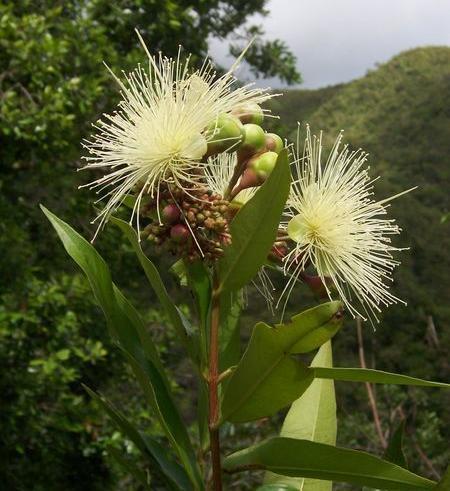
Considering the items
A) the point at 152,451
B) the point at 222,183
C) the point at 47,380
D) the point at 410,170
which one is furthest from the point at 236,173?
the point at 410,170

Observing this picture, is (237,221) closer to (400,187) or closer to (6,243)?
(6,243)

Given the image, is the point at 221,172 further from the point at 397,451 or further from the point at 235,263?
the point at 397,451

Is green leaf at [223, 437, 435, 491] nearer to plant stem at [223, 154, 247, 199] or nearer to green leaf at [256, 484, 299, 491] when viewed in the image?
green leaf at [256, 484, 299, 491]

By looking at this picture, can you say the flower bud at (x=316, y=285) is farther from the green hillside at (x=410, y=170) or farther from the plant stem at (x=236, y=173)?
the green hillside at (x=410, y=170)

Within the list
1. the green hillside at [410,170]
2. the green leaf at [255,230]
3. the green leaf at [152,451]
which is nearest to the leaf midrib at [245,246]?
the green leaf at [255,230]

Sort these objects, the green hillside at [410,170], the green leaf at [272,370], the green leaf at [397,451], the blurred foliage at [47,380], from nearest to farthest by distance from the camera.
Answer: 1. the green leaf at [272,370]
2. the green leaf at [397,451]
3. the blurred foliage at [47,380]
4. the green hillside at [410,170]

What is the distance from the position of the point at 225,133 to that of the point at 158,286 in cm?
18

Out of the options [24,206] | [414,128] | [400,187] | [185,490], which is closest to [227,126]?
[185,490]

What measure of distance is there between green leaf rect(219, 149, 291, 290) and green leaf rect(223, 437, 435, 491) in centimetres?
18

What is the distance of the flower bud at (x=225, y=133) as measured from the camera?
79 centimetres

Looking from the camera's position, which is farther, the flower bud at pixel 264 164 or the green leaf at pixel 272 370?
the flower bud at pixel 264 164

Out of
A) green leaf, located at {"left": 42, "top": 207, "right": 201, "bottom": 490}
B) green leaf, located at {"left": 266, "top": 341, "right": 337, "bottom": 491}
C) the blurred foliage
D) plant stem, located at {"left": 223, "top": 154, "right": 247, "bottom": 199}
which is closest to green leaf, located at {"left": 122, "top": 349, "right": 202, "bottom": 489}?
green leaf, located at {"left": 42, "top": 207, "right": 201, "bottom": 490}

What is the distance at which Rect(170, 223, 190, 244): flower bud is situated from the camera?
0.77 m

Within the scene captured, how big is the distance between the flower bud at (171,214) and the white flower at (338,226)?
0.49 ft
